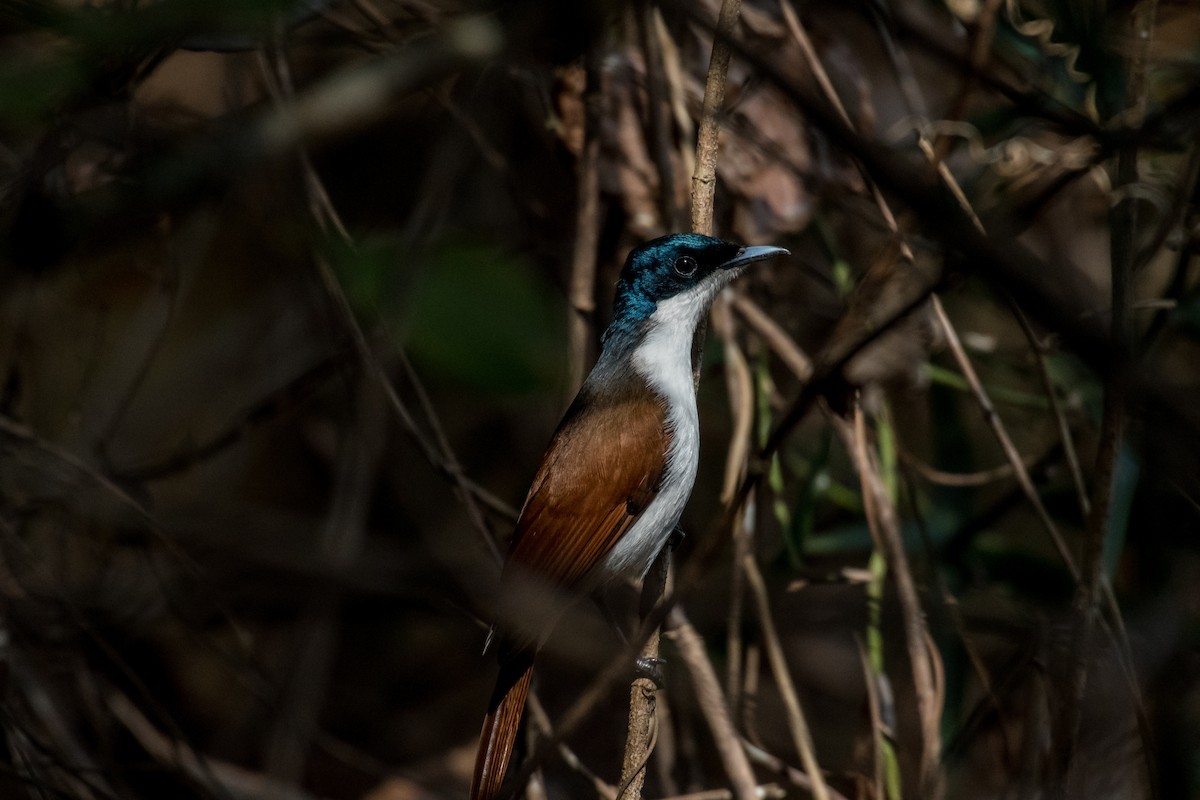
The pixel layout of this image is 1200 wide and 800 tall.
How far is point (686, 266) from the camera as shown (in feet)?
11.5

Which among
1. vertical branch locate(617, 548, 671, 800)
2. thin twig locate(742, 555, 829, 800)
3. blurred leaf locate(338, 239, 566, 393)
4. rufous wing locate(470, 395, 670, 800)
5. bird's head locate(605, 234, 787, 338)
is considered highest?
blurred leaf locate(338, 239, 566, 393)

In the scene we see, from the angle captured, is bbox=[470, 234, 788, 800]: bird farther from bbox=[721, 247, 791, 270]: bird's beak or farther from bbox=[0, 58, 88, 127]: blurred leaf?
bbox=[0, 58, 88, 127]: blurred leaf

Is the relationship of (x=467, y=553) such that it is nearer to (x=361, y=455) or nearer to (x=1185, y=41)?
(x=361, y=455)

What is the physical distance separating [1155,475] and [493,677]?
421 cm

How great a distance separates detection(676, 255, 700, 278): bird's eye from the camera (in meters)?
3.46

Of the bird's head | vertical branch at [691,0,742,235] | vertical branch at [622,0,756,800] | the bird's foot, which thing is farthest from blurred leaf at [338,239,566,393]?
the bird's head

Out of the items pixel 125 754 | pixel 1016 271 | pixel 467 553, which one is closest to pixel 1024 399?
pixel 467 553

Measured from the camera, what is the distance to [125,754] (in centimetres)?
471

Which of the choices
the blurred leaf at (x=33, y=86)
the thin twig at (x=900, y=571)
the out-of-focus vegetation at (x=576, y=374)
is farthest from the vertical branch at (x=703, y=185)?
the blurred leaf at (x=33, y=86)

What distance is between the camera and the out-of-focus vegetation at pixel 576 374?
1864 millimetres

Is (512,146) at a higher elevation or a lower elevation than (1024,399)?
higher

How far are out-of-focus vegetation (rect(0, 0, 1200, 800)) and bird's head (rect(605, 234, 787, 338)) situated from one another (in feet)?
0.51

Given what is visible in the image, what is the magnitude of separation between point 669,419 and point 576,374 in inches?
19.3

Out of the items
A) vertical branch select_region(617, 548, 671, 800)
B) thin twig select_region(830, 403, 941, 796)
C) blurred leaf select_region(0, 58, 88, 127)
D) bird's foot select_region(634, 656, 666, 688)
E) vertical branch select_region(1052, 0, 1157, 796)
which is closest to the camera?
blurred leaf select_region(0, 58, 88, 127)
